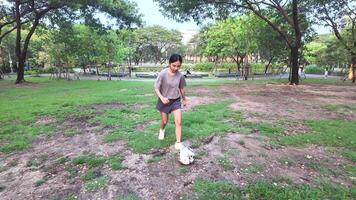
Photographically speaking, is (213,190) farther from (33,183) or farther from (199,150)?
(33,183)

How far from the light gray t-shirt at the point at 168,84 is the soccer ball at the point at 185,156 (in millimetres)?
914

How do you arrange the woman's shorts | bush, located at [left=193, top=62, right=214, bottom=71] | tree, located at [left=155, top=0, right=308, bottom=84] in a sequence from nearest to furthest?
the woman's shorts < tree, located at [left=155, top=0, right=308, bottom=84] < bush, located at [left=193, top=62, right=214, bottom=71]

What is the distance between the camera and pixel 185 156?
14.5 ft

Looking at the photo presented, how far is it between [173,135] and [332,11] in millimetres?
20133

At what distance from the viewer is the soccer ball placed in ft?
14.5

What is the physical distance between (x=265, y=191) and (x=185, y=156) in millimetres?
1199

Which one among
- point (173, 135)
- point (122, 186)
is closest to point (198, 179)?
point (122, 186)

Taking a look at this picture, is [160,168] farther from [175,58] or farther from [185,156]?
[175,58]

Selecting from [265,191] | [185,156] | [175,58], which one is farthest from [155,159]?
[265,191]

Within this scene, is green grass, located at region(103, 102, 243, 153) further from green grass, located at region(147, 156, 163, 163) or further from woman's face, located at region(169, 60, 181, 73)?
woman's face, located at region(169, 60, 181, 73)

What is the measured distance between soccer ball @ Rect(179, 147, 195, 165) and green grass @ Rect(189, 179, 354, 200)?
0.53 metres

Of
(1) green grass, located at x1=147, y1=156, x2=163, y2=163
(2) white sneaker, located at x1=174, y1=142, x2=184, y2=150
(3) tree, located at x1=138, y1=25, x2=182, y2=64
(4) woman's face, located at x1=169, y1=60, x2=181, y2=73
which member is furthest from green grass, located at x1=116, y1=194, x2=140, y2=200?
(3) tree, located at x1=138, y1=25, x2=182, y2=64

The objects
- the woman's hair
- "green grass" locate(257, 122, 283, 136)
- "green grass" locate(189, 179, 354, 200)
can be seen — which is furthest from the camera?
"green grass" locate(257, 122, 283, 136)

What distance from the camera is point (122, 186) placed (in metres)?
3.89
